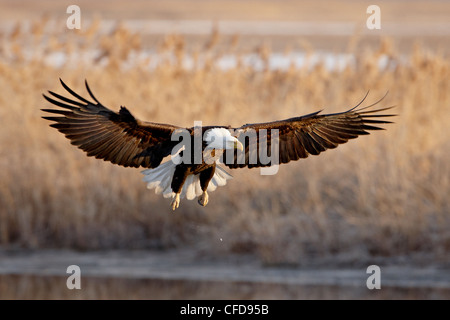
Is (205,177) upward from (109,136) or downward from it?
downward

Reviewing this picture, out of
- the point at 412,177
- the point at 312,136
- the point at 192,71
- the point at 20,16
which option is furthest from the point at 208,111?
the point at 20,16

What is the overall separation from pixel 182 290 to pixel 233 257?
77cm

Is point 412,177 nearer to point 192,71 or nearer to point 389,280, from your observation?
point 389,280

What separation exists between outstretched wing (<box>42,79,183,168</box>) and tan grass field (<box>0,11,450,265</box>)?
411 centimetres

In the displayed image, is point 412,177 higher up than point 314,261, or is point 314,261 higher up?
point 412,177

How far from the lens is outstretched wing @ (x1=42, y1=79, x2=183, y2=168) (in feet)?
15.4

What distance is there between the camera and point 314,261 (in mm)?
8797

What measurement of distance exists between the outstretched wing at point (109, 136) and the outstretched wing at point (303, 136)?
1.23 ft

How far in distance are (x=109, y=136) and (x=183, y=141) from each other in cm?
50

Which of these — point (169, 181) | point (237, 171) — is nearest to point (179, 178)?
point (169, 181)

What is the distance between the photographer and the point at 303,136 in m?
5.10

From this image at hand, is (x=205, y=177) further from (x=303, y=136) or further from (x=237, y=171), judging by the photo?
(x=237, y=171)

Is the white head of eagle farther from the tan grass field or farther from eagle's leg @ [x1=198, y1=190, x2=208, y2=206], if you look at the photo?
the tan grass field

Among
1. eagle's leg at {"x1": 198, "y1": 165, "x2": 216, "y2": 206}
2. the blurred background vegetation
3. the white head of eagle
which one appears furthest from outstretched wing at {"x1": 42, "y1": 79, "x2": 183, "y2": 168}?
the blurred background vegetation
